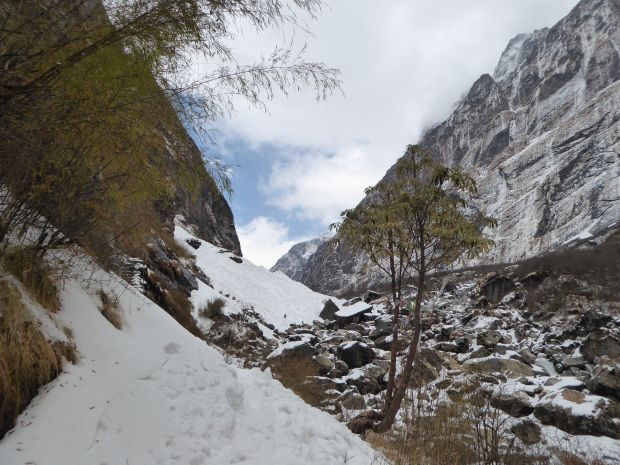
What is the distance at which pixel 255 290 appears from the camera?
20531mm

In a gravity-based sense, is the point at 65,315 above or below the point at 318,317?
below

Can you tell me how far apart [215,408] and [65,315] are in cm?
164

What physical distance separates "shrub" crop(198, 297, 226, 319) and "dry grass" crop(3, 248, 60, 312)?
9004mm

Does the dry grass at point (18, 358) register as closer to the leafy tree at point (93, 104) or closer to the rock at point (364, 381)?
the leafy tree at point (93, 104)

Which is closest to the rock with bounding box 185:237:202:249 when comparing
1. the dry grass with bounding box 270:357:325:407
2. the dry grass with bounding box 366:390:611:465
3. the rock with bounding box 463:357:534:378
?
the dry grass with bounding box 270:357:325:407

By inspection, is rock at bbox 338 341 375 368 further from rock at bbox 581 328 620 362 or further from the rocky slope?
rock at bbox 581 328 620 362

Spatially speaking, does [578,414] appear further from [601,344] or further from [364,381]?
[601,344]

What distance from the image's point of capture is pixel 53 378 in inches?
111

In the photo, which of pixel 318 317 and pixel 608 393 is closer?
pixel 608 393

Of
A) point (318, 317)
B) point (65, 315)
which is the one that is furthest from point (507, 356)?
point (65, 315)

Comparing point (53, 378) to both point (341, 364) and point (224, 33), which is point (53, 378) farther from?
point (341, 364)

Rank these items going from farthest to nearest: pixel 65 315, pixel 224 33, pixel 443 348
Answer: pixel 443 348
pixel 65 315
pixel 224 33

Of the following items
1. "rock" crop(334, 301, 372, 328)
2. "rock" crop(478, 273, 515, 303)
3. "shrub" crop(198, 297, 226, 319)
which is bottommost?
"shrub" crop(198, 297, 226, 319)

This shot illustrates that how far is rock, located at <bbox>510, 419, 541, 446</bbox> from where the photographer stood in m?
7.09
